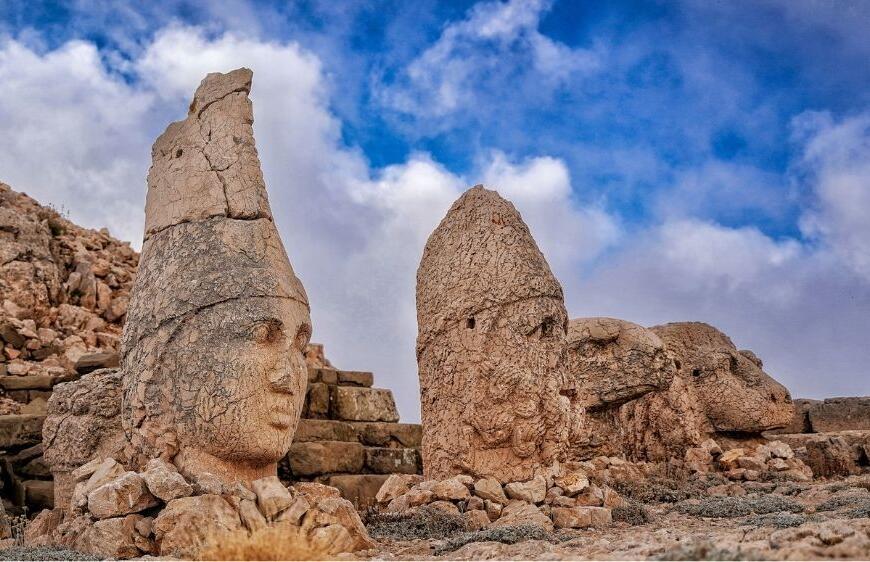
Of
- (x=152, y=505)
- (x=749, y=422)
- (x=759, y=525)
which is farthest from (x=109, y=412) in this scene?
(x=749, y=422)

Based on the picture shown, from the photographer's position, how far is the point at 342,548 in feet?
18.3

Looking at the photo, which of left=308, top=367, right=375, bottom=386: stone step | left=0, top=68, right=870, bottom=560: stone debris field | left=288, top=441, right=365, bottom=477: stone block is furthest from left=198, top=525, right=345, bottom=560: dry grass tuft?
left=308, top=367, right=375, bottom=386: stone step

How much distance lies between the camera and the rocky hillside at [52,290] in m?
15.6

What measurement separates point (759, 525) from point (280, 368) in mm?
3648

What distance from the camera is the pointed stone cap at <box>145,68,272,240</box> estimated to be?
22.2 ft

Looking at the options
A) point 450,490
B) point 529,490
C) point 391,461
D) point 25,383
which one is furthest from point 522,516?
point 25,383

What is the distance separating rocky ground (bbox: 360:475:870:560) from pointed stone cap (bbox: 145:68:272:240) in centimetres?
280

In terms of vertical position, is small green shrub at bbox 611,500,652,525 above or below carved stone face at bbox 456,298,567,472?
below

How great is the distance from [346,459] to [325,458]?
1.00ft

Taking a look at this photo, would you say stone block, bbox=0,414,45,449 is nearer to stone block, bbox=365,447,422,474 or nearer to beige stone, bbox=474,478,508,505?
stone block, bbox=365,447,422,474

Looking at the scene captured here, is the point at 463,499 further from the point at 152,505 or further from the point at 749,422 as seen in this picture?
the point at 749,422

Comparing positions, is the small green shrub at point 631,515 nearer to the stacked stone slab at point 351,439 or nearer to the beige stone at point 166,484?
the stacked stone slab at point 351,439

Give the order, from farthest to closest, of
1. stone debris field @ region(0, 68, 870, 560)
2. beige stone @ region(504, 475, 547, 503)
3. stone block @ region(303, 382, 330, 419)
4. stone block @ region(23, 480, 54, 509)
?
stone block @ region(303, 382, 330, 419) → stone block @ region(23, 480, 54, 509) → beige stone @ region(504, 475, 547, 503) → stone debris field @ region(0, 68, 870, 560)

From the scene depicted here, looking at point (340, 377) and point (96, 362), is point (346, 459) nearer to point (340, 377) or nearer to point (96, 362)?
point (340, 377)
